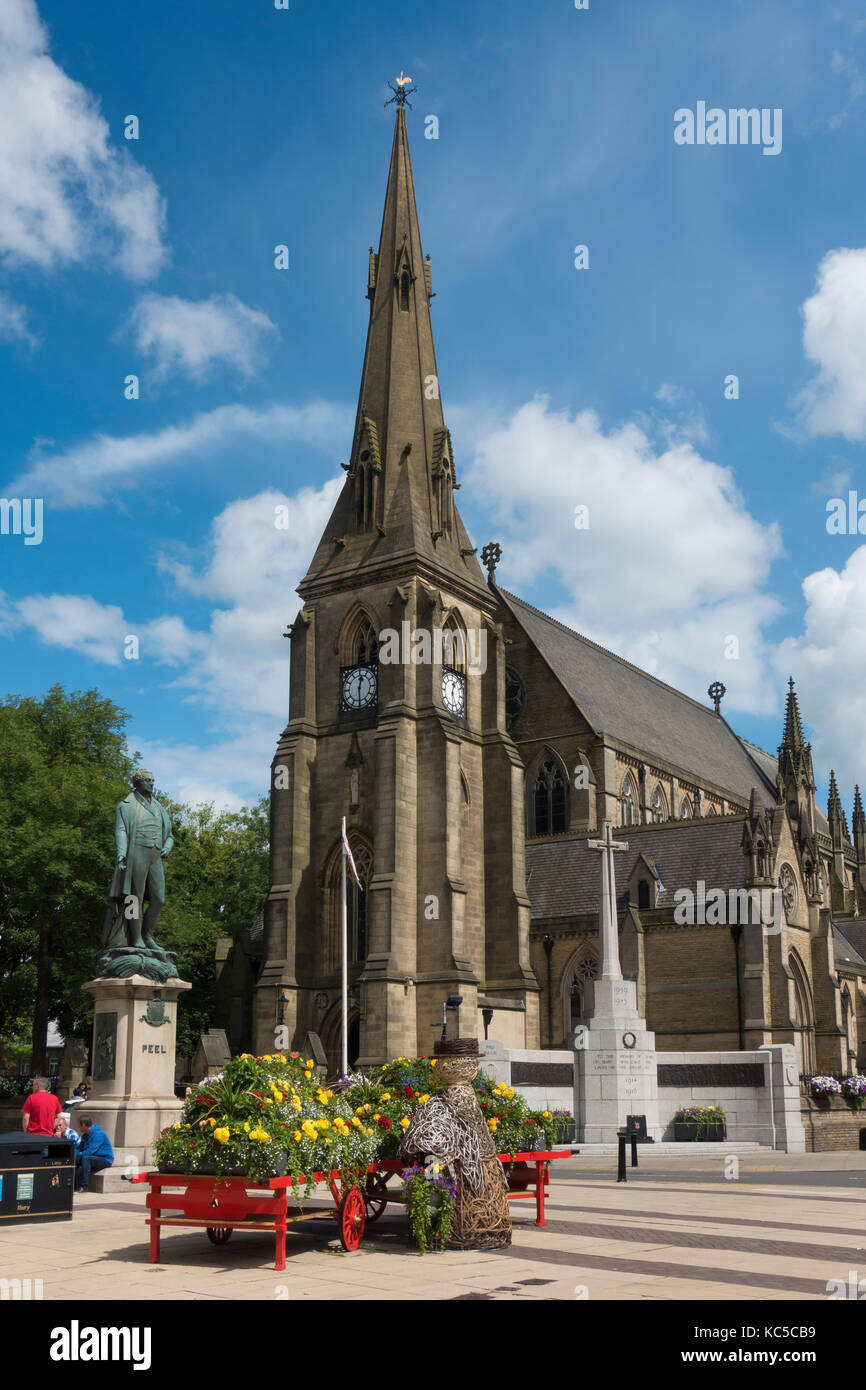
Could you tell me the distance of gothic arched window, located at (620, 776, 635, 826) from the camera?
5361cm

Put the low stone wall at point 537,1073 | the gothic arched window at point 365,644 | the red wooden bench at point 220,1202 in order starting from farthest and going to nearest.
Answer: the gothic arched window at point 365,644 → the low stone wall at point 537,1073 → the red wooden bench at point 220,1202

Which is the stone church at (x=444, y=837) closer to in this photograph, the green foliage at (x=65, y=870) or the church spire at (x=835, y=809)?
the green foliage at (x=65, y=870)

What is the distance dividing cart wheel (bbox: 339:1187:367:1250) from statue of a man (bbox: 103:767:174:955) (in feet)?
31.5

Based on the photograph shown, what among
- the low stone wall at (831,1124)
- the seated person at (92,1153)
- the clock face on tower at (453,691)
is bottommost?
the low stone wall at (831,1124)

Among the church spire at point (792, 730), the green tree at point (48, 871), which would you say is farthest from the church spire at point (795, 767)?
the green tree at point (48, 871)

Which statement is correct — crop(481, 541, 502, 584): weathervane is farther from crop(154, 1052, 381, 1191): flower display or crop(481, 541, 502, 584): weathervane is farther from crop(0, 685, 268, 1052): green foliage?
crop(154, 1052, 381, 1191): flower display

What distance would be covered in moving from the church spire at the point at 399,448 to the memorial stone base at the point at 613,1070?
20406 mm

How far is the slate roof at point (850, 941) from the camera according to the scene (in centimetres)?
5212

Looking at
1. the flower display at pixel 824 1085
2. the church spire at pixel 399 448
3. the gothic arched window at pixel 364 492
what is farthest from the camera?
the gothic arched window at pixel 364 492

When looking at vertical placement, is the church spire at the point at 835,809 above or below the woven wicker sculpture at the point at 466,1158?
above

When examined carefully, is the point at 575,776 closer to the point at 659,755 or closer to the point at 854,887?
the point at 659,755

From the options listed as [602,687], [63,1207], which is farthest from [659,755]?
[63,1207]
